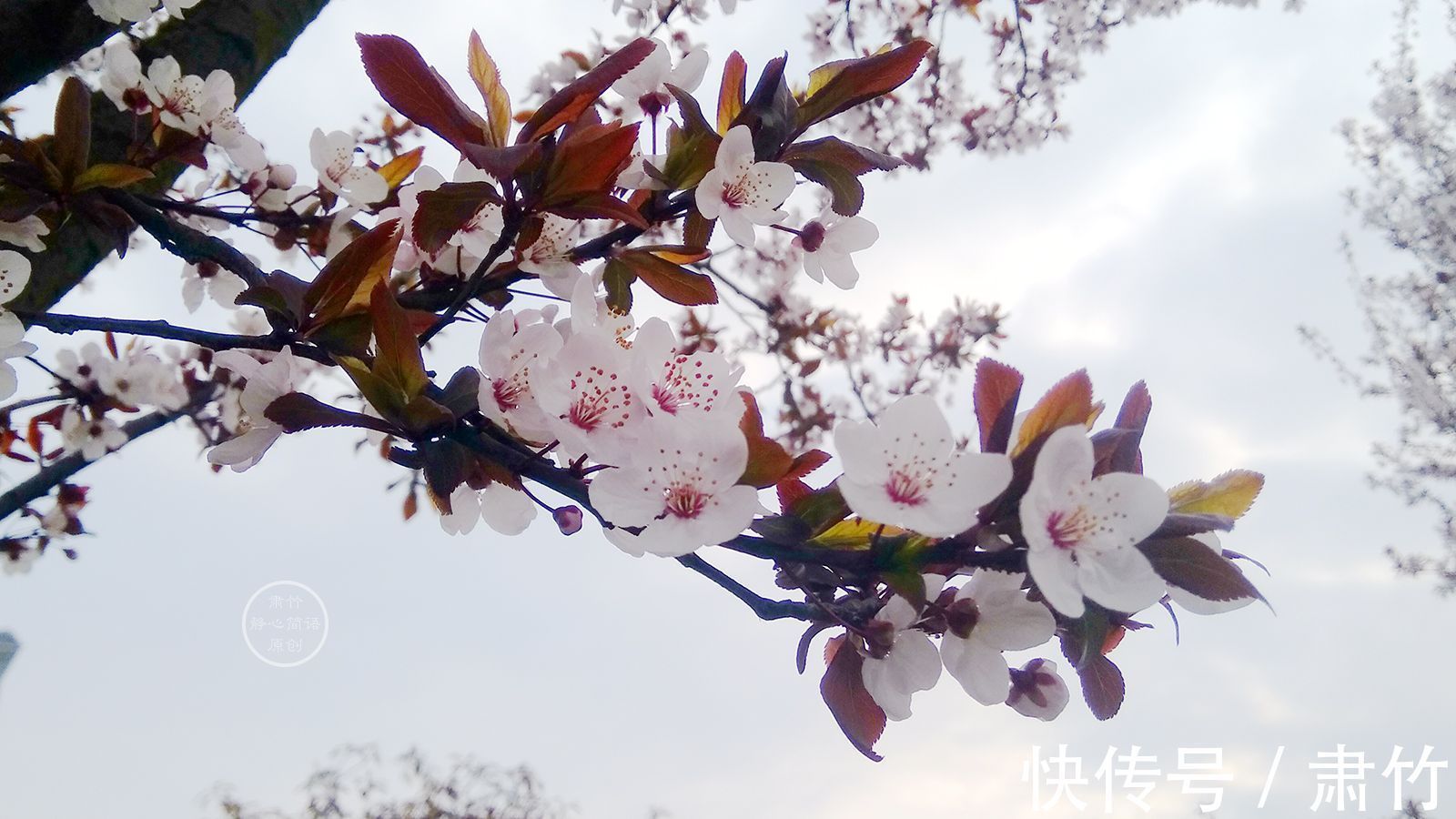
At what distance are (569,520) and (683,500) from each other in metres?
0.13

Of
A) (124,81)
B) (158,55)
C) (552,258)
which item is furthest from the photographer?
(158,55)

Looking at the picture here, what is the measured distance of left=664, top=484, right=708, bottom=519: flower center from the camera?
0.47m

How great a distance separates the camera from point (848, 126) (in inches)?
142

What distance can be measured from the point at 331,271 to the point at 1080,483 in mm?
478

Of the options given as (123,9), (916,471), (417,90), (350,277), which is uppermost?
(123,9)

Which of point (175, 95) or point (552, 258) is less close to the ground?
point (175, 95)

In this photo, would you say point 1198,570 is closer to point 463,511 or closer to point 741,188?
Result: point 741,188

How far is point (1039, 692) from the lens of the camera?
0.55 meters

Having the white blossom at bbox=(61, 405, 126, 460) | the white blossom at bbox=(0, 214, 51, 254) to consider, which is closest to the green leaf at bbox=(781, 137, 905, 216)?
the white blossom at bbox=(0, 214, 51, 254)

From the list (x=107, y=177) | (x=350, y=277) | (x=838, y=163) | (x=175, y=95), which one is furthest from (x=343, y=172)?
(x=838, y=163)

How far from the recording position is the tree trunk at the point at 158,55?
990mm

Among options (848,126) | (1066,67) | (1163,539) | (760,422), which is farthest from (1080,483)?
(1066,67)

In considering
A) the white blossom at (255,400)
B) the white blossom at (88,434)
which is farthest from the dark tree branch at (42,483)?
the white blossom at (255,400)

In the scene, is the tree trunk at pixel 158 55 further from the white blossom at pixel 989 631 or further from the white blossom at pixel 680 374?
the white blossom at pixel 989 631
